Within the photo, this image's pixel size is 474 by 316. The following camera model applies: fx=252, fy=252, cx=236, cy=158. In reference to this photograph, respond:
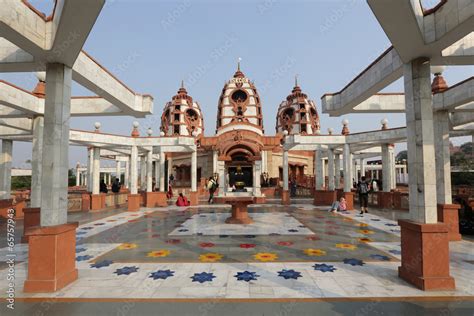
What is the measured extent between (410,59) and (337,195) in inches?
533

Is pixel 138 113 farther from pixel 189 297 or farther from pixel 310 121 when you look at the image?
pixel 310 121

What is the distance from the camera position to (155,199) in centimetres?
1705

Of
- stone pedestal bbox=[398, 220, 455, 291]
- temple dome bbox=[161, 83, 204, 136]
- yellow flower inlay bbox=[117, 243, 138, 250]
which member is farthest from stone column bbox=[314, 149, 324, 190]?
temple dome bbox=[161, 83, 204, 136]

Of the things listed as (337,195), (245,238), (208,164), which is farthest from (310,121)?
(245,238)

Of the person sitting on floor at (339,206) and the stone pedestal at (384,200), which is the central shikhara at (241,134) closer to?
the person sitting on floor at (339,206)

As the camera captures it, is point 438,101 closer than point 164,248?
No

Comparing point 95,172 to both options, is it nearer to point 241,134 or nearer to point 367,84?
point 241,134

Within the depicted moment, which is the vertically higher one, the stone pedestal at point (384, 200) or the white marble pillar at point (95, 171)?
the white marble pillar at point (95, 171)

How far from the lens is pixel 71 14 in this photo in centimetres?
374

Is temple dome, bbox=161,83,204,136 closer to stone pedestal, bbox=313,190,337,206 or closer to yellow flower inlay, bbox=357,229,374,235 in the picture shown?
stone pedestal, bbox=313,190,337,206

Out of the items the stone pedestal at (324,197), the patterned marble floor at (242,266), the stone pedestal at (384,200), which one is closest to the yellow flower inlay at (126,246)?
the patterned marble floor at (242,266)

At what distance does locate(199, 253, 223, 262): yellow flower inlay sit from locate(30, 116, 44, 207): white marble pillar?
19.1 ft

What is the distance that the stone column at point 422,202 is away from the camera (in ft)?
14.6

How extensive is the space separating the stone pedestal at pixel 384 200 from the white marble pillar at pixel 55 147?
648 inches
